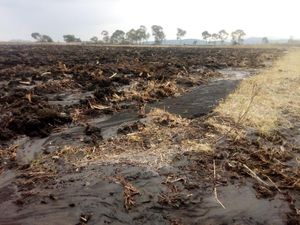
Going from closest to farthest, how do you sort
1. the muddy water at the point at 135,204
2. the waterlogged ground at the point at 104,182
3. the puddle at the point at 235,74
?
the muddy water at the point at 135,204
the waterlogged ground at the point at 104,182
the puddle at the point at 235,74

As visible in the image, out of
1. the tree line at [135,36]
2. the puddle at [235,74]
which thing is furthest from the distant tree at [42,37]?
the puddle at [235,74]

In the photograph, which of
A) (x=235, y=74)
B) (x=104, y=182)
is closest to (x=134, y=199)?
(x=104, y=182)

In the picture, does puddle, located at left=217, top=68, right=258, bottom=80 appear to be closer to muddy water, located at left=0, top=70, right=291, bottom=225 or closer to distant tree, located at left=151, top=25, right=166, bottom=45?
muddy water, located at left=0, top=70, right=291, bottom=225

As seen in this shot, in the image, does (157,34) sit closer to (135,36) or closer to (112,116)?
(135,36)

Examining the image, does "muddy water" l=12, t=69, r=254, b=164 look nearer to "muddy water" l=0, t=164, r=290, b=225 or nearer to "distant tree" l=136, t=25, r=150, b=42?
"muddy water" l=0, t=164, r=290, b=225

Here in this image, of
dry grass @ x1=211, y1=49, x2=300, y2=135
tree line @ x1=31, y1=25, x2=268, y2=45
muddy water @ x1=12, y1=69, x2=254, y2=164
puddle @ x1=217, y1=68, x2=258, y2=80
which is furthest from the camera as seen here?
tree line @ x1=31, y1=25, x2=268, y2=45

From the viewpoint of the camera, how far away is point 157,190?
5180 millimetres

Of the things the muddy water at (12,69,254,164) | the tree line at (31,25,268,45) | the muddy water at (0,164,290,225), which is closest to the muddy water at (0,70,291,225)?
the muddy water at (0,164,290,225)

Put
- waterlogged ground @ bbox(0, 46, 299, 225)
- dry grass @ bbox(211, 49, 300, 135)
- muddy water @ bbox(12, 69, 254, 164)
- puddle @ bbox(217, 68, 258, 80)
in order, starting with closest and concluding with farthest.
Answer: waterlogged ground @ bbox(0, 46, 299, 225) → muddy water @ bbox(12, 69, 254, 164) → dry grass @ bbox(211, 49, 300, 135) → puddle @ bbox(217, 68, 258, 80)

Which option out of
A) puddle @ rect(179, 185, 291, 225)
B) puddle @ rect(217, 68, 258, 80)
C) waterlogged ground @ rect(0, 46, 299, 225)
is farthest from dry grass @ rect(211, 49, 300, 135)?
puddle @ rect(217, 68, 258, 80)

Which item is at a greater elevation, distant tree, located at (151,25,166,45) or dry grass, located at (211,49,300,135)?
dry grass, located at (211,49,300,135)

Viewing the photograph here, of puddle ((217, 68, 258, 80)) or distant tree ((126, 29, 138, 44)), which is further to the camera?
distant tree ((126, 29, 138, 44))

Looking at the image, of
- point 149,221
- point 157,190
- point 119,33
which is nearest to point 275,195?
point 157,190

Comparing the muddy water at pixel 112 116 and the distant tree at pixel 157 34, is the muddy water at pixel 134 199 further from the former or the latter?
the distant tree at pixel 157 34
